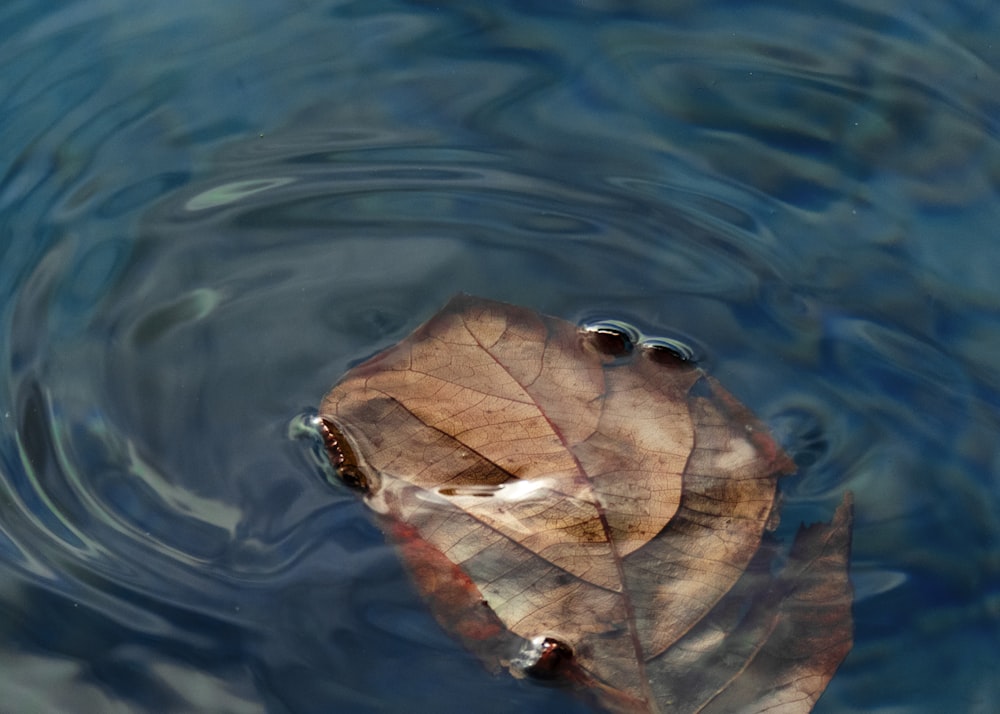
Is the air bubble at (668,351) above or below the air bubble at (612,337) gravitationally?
below

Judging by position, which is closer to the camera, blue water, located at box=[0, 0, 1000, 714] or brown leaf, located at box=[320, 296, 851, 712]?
brown leaf, located at box=[320, 296, 851, 712]

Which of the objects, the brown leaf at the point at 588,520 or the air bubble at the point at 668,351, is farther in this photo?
the air bubble at the point at 668,351

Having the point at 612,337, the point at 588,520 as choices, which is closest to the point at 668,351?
the point at 612,337

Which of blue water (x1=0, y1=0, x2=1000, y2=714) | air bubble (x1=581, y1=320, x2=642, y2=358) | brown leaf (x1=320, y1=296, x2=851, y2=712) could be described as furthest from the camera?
air bubble (x1=581, y1=320, x2=642, y2=358)

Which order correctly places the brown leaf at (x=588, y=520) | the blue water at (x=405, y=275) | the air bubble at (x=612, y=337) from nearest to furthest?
the brown leaf at (x=588, y=520)
the blue water at (x=405, y=275)
the air bubble at (x=612, y=337)

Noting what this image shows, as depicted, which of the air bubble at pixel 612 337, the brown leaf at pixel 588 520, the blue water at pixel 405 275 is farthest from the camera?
the air bubble at pixel 612 337

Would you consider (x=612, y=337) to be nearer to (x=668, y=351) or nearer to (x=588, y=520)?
(x=668, y=351)

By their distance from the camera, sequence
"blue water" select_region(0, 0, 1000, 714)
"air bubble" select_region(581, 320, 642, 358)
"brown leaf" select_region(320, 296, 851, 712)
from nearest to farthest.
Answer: "brown leaf" select_region(320, 296, 851, 712), "blue water" select_region(0, 0, 1000, 714), "air bubble" select_region(581, 320, 642, 358)
